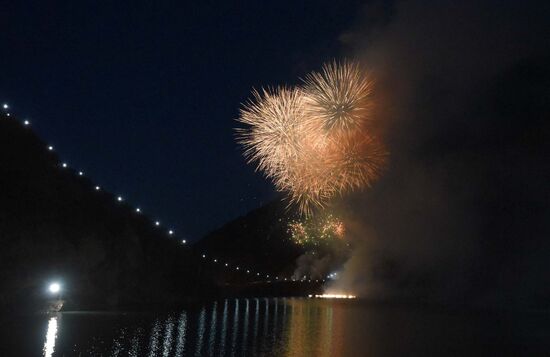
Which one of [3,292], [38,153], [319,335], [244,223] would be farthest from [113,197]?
[244,223]

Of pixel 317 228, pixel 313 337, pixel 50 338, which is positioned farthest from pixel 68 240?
pixel 317 228

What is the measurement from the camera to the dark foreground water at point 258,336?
2472 centimetres

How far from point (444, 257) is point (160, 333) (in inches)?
2349

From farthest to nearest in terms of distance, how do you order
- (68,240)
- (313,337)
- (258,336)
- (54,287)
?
1. (68,240)
2. (54,287)
3. (313,337)
4. (258,336)

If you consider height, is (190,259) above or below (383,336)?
above

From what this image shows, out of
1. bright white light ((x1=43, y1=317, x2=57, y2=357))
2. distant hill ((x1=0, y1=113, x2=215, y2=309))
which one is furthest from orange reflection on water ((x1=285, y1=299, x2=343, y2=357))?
distant hill ((x1=0, y1=113, x2=215, y2=309))

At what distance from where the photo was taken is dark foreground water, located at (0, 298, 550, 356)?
2472cm

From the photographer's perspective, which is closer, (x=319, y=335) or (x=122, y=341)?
(x=122, y=341)

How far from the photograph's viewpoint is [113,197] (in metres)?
61.4

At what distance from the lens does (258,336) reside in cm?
3128

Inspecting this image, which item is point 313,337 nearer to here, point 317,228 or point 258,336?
point 258,336

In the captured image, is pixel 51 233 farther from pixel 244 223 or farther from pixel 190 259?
pixel 244 223

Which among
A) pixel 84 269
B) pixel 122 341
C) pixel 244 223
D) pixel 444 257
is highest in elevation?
pixel 244 223

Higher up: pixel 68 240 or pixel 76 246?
pixel 68 240
